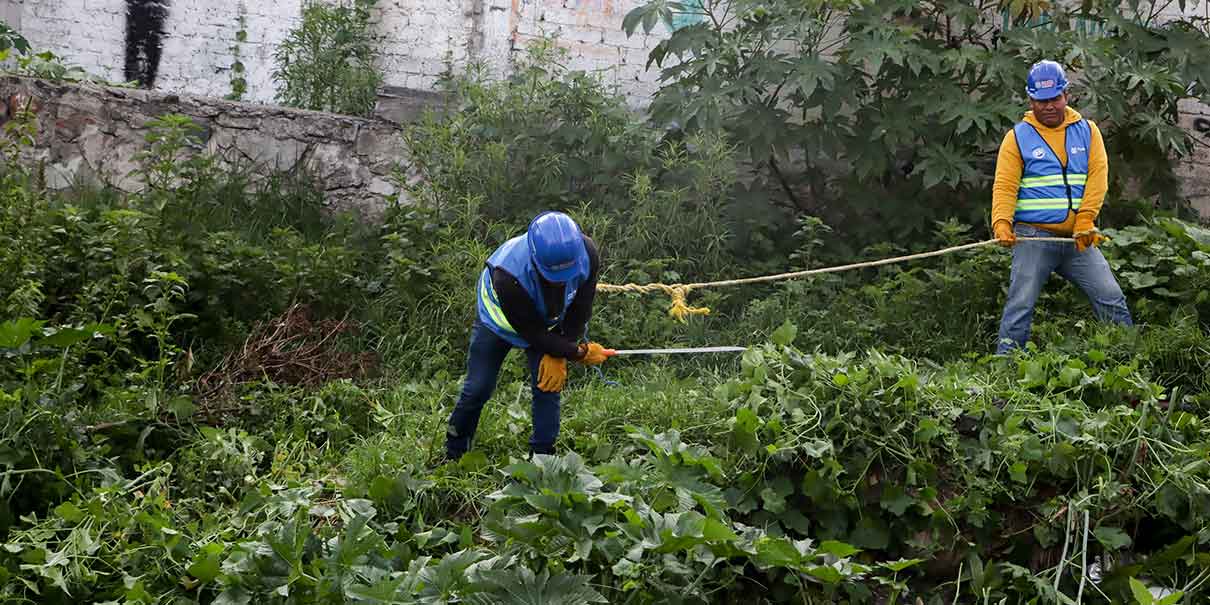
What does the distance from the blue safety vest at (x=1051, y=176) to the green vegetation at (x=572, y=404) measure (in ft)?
2.10

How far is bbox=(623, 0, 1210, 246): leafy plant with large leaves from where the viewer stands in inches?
274

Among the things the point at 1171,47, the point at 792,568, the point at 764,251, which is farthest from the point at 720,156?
the point at 792,568

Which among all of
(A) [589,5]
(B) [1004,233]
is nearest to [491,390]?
(B) [1004,233]

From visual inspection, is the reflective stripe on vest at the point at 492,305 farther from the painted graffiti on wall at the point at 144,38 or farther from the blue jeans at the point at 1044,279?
Answer: the painted graffiti on wall at the point at 144,38

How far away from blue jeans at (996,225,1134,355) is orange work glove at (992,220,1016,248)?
15 cm

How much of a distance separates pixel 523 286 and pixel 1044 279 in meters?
2.83

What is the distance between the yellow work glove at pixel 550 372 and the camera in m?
4.50

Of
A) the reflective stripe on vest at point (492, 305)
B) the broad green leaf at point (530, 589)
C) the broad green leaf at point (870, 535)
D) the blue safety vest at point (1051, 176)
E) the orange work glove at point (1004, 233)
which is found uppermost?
the blue safety vest at point (1051, 176)

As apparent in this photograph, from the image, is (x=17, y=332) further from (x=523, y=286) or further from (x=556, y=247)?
(x=556, y=247)

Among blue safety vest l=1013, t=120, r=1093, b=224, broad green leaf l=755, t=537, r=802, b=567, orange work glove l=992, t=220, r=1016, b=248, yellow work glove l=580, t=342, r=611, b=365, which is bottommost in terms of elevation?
broad green leaf l=755, t=537, r=802, b=567

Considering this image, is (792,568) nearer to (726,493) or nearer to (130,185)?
(726,493)

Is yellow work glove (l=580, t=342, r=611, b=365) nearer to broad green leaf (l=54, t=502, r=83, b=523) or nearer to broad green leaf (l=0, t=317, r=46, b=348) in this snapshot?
broad green leaf (l=54, t=502, r=83, b=523)

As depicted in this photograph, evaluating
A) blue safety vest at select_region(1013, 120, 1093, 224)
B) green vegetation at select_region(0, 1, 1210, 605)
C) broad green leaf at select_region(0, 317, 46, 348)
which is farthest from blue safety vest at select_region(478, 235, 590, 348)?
blue safety vest at select_region(1013, 120, 1093, 224)

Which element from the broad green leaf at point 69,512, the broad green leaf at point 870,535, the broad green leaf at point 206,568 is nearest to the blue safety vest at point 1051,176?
the broad green leaf at point 870,535
